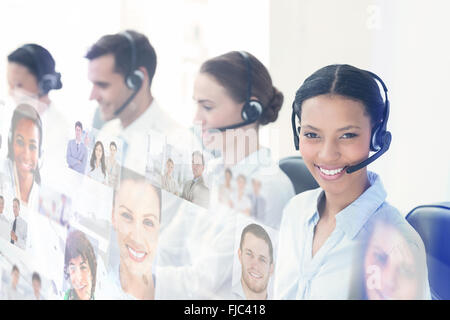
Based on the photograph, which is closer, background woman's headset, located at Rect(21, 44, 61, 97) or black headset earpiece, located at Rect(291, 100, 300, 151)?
black headset earpiece, located at Rect(291, 100, 300, 151)

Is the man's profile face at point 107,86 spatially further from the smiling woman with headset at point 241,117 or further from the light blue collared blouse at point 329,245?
the light blue collared blouse at point 329,245

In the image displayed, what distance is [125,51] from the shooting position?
1631 mm

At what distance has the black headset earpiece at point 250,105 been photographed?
4.64 feet

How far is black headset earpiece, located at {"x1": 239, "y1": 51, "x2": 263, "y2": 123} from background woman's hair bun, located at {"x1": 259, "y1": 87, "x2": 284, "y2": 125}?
1cm

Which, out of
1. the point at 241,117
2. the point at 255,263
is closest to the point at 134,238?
the point at 255,263

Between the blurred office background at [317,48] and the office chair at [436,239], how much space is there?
26 millimetres

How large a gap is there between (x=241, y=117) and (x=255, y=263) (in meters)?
0.37

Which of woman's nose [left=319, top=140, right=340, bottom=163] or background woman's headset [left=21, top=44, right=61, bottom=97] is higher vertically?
background woman's headset [left=21, top=44, right=61, bottom=97]

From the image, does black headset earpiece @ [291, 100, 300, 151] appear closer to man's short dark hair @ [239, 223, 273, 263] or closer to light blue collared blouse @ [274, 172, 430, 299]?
light blue collared blouse @ [274, 172, 430, 299]

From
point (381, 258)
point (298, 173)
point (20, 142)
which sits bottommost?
point (381, 258)

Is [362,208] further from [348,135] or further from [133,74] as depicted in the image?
[133,74]

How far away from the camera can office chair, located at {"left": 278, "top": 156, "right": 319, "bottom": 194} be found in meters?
1.37

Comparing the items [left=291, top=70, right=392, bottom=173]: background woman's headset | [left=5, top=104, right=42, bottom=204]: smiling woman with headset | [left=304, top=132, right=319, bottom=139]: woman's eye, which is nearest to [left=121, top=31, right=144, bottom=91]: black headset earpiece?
[left=5, top=104, right=42, bottom=204]: smiling woman with headset
